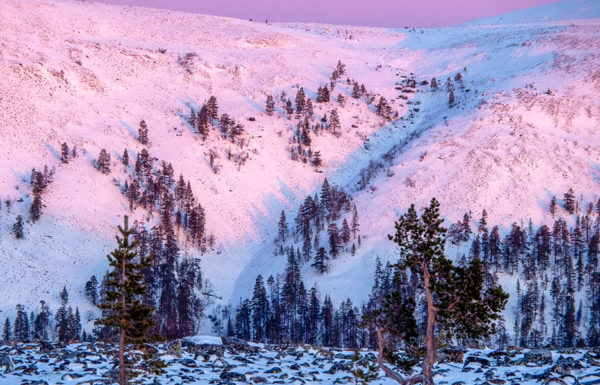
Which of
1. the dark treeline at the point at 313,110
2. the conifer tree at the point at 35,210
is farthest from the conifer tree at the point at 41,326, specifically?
the dark treeline at the point at 313,110

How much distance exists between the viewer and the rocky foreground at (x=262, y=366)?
92.2 ft

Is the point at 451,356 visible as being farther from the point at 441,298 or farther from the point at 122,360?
the point at 122,360

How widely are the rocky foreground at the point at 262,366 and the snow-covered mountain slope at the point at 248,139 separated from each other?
38.8 m

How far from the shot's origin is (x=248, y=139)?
5089 inches

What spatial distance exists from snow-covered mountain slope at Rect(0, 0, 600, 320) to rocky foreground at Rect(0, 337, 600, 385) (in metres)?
38.8

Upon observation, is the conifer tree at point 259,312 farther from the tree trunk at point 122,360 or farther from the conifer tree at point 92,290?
the tree trunk at point 122,360

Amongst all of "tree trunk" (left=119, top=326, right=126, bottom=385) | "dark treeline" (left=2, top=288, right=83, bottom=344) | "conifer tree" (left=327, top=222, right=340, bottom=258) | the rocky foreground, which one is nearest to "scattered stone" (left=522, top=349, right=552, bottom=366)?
the rocky foreground

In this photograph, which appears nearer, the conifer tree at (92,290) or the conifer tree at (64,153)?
the conifer tree at (92,290)

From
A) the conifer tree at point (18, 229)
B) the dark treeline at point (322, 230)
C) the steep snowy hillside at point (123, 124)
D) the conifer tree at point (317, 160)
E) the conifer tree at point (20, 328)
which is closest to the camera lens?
the conifer tree at point (20, 328)

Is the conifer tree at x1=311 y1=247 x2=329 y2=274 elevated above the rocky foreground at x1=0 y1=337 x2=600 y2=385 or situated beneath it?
Result: elevated above

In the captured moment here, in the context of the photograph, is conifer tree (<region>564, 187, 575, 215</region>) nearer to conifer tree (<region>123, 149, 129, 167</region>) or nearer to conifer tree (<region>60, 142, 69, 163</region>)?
conifer tree (<region>123, 149, 129, 167</region>)

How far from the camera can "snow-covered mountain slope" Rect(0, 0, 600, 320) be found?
87125mm

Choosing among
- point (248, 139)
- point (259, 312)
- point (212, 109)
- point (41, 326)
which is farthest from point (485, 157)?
point (41, 326)

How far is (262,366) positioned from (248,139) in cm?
9805
